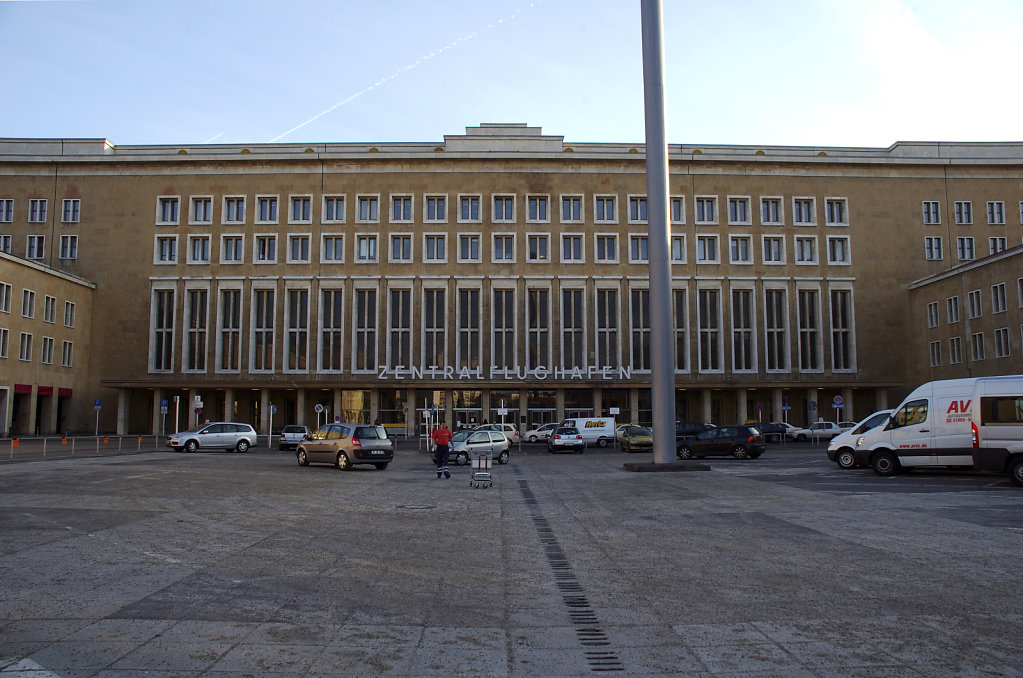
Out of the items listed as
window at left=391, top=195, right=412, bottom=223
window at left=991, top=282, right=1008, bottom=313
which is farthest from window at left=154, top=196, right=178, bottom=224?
window at left=991, top=282, right=1008, bottom=313

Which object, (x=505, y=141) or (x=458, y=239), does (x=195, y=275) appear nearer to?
(x=458, y=239)

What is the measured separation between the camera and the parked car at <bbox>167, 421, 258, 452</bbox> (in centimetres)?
3753

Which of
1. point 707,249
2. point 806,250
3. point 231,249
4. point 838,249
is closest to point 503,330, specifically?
point 707,249

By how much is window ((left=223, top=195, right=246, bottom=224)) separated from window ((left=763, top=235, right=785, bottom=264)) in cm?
4194

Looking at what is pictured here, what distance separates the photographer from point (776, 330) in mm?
61312

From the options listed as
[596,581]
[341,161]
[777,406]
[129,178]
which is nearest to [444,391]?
[341,161]

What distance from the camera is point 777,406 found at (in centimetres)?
6138

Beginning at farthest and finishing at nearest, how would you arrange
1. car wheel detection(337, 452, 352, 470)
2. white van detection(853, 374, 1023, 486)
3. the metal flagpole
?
1. car wheel detection(337, 452, 352, 470)
2. the metal flagpole
3. white van detection(853, 374, 1023, 486)

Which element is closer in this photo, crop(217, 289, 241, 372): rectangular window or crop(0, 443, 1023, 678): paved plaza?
crop(0, 443, 1023, 678): paved plaza

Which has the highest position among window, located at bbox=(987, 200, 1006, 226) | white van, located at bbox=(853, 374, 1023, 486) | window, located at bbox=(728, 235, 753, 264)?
window, located at bbox=(987, 200, 1006, 226)

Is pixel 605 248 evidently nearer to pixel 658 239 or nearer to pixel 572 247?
pixel 572 247

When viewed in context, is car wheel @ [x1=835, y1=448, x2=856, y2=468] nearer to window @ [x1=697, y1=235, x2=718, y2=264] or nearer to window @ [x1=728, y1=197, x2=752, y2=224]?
window @ [x1=697, y1=235, x2=718, y2=264]

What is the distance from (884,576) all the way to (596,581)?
3.08 meters

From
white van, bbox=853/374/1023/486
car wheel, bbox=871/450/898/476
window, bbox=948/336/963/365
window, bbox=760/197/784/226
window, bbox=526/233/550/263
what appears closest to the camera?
white van, bbox=853/374/1023/486
